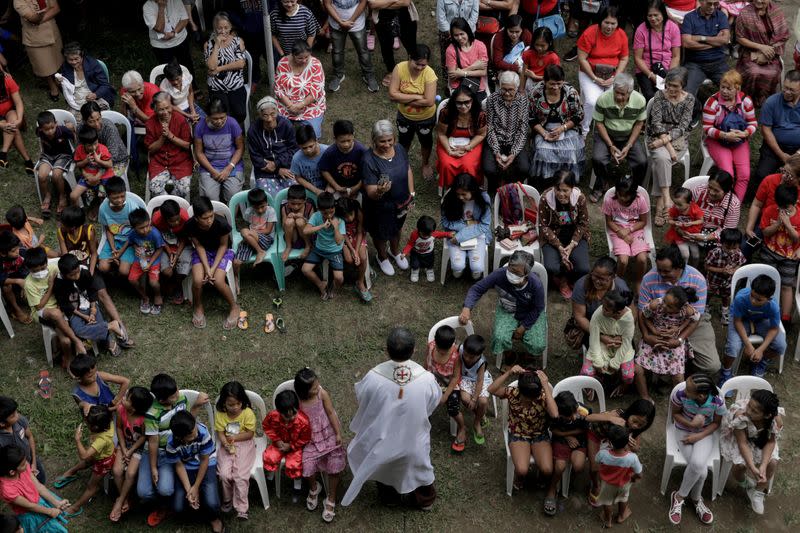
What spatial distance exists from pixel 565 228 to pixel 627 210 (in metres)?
0.58

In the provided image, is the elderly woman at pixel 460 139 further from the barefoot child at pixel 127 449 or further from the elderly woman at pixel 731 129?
the barefoot child at pixel 127 449

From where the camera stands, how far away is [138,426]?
22.5 ft

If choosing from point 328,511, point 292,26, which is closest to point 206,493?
point 328,511

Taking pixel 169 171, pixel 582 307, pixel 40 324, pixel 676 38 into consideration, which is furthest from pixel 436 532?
pixel 676 38

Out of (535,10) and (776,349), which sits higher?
(535,10)

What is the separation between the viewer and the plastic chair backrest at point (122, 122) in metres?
9.50

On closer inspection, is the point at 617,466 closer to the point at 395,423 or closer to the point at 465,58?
the point at 395,423

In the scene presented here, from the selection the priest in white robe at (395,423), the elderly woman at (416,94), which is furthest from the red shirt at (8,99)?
the priest in white robe at (395,423)

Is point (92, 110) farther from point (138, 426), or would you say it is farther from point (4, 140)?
point (138, 426)

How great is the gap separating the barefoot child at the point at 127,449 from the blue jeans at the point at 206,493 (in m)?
0.34

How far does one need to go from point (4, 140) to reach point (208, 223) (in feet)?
9.89

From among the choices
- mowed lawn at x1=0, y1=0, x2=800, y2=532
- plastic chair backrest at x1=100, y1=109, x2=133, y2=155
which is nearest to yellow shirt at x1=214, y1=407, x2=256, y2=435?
mowed lawn at x1=0, y1=0, x2=800, y2=532

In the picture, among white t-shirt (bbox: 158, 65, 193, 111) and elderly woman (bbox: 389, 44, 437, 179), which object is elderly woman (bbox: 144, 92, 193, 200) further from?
elderly woman (bbox: 389, 44, 437, 179)

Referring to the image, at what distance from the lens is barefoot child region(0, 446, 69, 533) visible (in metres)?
6.38
